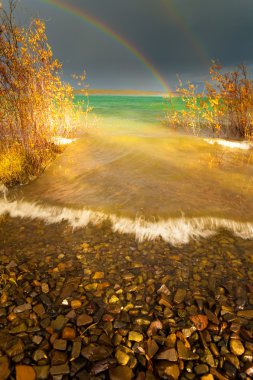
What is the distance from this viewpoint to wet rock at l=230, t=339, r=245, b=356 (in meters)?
3.09

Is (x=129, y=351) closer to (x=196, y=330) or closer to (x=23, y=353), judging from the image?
(x=196, y=330)

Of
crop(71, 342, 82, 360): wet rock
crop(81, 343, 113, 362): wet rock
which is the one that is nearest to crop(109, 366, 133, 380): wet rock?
crop(81, 343, 113, 362): wet rock

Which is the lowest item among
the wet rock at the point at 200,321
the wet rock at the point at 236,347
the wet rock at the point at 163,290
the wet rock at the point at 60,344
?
the wet rock at the point at 236,347

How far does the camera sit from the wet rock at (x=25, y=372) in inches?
111

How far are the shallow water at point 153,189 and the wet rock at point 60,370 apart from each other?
10.8 ft

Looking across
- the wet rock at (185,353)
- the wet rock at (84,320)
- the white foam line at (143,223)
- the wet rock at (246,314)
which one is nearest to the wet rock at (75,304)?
the wet rock at (84,320)

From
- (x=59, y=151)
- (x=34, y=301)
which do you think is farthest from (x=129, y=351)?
(x=59, y=151)

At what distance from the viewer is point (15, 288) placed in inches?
162

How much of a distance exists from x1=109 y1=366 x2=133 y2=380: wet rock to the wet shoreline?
0.01 meters

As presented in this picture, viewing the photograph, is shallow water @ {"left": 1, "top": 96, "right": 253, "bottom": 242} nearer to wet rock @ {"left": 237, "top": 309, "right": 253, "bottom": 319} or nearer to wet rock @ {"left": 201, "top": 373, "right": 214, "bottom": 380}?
wet rock @ {"left": 237, "top": 309, "right": 253, "bottom": 319}

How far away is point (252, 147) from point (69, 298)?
12.9 meters

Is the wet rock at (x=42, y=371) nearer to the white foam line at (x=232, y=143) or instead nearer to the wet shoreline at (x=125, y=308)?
the wet shoreline at (x=125, y=308)

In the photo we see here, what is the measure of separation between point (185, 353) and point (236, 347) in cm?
64

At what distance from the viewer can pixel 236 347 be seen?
315 centimetres
